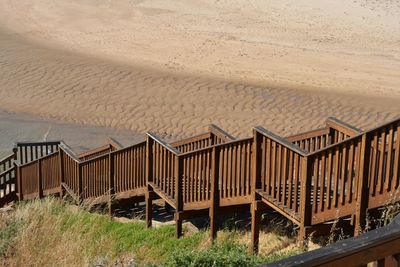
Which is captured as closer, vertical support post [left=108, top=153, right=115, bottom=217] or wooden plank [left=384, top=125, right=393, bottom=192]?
wooden plank [left=384, top=125, right=393, bottom=192]

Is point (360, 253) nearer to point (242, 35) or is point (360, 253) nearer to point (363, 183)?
point (363, 183)

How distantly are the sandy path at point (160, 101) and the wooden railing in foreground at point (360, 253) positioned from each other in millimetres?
17979

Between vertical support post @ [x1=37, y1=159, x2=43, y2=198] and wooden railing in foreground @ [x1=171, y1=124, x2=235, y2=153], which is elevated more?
wooden railing in foreground @ [x1=171, y1=124, x2=235, y2=153]

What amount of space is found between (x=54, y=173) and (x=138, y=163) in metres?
3.30

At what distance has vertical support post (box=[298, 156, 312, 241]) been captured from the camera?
8.77 m

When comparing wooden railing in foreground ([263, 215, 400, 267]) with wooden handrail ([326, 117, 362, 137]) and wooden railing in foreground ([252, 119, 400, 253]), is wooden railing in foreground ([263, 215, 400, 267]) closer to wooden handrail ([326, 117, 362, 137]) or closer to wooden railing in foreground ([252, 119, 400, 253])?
wooden railing in foreground ([252, 119, 400, 253])

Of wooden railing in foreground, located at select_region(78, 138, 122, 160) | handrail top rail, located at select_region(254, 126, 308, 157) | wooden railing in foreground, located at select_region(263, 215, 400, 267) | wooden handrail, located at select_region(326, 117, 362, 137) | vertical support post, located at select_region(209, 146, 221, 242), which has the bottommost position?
wooden railing in foreground, located at select_region(78, 138, 122, 160)

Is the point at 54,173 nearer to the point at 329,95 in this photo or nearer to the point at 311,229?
the point at 311,229

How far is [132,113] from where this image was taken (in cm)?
2383

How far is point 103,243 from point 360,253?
6.48 meters

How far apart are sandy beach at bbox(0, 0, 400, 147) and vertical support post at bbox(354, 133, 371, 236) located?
13082 millimetres

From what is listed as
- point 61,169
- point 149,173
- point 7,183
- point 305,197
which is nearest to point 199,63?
point 7,183

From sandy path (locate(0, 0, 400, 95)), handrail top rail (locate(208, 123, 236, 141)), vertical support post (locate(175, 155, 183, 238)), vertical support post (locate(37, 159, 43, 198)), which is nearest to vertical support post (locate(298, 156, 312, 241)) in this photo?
vertical support post (locate(175, 155, 183, 238))

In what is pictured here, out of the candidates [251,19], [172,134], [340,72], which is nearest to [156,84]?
[172,134]
